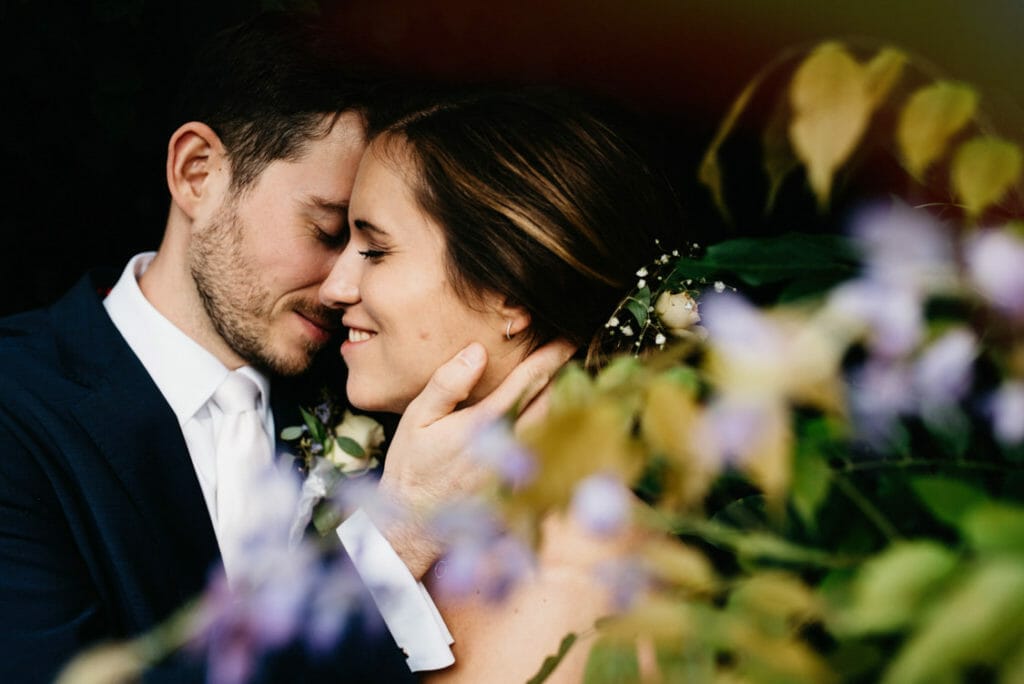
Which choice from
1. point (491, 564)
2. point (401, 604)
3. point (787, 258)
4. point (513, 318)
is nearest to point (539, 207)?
point (513, 318)

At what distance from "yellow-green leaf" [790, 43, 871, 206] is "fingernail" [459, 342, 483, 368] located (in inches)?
49.5

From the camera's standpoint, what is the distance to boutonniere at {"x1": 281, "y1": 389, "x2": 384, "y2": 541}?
2.02 meters

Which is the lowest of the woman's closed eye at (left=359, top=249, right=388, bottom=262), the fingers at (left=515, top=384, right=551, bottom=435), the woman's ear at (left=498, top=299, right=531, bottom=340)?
the fingers at (left=515, top=384, right=551, bottom=435)

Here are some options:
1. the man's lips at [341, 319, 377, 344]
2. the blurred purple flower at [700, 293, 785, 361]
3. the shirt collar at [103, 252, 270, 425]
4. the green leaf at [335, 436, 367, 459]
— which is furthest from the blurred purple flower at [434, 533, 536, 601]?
the shirt collar at [103, 252, 270, 425]

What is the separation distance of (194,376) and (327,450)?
364 millimetres

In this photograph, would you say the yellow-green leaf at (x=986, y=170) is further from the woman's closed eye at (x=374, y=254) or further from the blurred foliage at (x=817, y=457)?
the woman's closed eye at (x=374, y=254)

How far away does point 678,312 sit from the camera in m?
1.65

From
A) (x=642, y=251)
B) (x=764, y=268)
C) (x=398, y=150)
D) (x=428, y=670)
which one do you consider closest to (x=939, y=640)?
(x=764, y=268)

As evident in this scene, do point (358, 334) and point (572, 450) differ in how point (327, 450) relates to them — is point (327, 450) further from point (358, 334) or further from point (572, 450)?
point (572, 450)

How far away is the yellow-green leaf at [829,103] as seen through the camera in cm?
58

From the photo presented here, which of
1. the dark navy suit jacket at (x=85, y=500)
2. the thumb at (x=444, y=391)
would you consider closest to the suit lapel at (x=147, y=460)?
the dark navy suit jacket at (x=85, y=500)

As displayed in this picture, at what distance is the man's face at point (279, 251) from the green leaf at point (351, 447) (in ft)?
0.82

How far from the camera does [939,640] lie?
1.37ft

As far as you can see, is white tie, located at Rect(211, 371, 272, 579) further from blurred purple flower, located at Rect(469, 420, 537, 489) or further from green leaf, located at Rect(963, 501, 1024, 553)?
green leaf, located at Rect(963, 501, 1024, 553)
